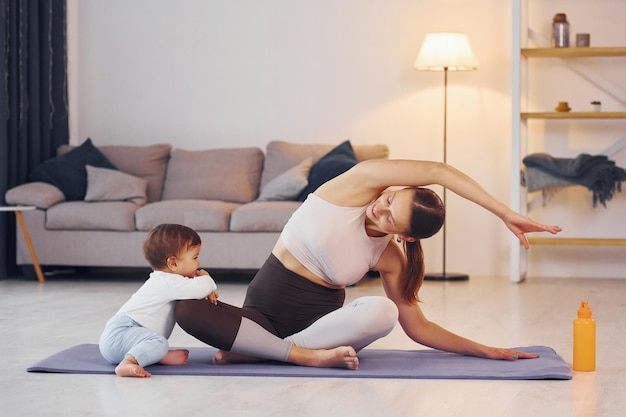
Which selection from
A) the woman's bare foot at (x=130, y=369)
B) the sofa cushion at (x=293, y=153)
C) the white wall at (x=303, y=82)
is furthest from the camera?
the white wall at (x=303, y=82)

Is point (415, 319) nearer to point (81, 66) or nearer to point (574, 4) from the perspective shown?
point (574, 4)

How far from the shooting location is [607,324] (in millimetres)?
4137

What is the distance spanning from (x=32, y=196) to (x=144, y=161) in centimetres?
80

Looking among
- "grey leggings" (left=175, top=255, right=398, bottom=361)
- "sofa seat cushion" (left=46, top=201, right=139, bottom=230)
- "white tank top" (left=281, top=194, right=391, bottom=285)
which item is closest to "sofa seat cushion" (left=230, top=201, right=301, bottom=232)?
"sofa seat cushion" (left=46, top=201, right=139, bottom=230)

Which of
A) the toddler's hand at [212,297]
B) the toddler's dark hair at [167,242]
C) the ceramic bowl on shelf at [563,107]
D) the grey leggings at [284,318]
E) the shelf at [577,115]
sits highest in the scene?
the ceramic bowl on shelf at [563,107]

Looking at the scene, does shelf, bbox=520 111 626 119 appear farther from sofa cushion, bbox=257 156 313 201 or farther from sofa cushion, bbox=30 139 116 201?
sofa cushion, bbox=30 139 116 201

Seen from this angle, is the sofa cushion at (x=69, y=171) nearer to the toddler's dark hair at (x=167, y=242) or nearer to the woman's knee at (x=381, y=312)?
the toddler's dark hair at (x=167, y=242)

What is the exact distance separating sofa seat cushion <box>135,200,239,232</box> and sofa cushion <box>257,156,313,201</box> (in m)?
0.24

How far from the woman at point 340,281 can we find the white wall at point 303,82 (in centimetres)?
343

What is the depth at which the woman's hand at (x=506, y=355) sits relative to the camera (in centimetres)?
311

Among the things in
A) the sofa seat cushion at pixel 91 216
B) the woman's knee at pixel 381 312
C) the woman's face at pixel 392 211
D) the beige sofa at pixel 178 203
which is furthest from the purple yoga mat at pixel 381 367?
the sofa seat cushion at pixel 91 216

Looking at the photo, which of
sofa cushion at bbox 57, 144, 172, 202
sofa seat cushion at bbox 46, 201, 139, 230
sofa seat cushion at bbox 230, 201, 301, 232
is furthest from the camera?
sofa cushion at bbox 57, 144, 172, 202

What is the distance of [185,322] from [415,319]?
69cm

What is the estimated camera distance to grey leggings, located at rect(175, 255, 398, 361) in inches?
114
